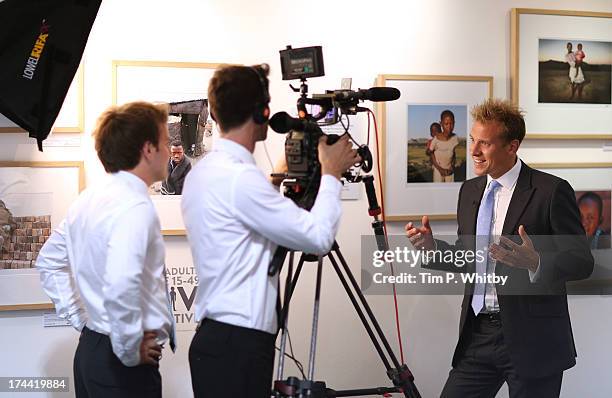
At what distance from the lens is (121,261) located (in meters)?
1.95

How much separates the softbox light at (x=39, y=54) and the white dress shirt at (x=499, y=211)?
169cm

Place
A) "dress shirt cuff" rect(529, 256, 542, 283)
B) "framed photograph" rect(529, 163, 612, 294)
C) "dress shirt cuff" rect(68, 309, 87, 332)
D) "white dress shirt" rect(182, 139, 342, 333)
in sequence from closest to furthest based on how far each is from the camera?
"white dress shirt" rect(182, 139, 342, 333) → "dress shirt cuff" rect(68, 309, 87, 332) → "dress shirt cuff" rect(529, 256, 542, 283) → "framed photograph" rect(529, 163, 612, 294)

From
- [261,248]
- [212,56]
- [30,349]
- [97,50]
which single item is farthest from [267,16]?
[30,349]

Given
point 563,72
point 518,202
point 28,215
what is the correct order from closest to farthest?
point 518,202, point 28,215, point 563,72

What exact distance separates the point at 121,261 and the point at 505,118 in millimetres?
1539

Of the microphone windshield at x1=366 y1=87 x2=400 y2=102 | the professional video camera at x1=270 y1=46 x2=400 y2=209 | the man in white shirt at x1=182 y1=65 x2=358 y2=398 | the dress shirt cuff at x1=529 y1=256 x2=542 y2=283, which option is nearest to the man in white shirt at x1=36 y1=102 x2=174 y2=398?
the man in white shirt at x1=182 y1=65 x2=358 y2=398

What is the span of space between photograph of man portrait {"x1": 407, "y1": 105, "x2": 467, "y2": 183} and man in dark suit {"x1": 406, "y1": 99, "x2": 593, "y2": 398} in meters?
0.49

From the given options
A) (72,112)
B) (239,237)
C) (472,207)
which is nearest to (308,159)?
(239,237)

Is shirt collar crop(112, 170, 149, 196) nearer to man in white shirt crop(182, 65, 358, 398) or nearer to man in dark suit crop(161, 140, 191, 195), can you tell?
man in white shirt crop(182, 65, 358, 398)

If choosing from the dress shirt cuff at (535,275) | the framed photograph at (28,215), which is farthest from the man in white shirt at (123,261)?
the dress shirt cuff at (535,275)

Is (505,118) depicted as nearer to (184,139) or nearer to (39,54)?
(184,139)

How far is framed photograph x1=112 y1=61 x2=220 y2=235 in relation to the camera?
9.73ft

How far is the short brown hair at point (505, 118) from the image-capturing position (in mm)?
2703

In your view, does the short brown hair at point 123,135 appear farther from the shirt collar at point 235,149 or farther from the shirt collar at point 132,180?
the shirt collar at point 235,149
